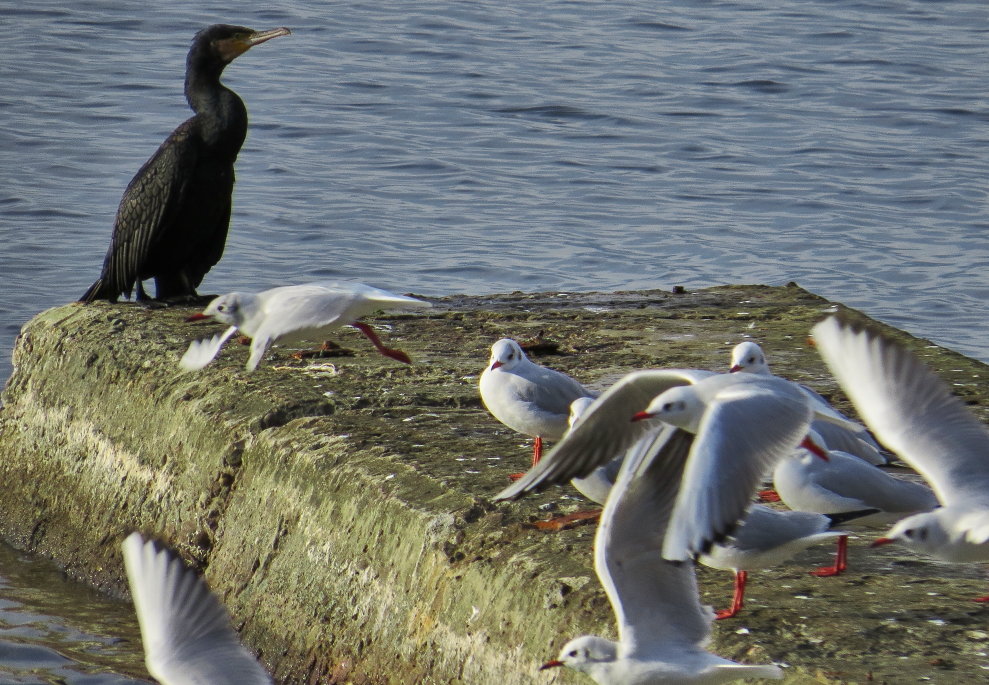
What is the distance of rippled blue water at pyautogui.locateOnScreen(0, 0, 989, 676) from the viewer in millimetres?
11492

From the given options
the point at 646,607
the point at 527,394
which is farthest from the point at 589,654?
the point at 527,394

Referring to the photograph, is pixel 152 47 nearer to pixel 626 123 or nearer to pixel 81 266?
pixel 626 123

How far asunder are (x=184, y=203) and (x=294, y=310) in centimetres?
311

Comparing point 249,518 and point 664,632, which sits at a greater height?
point 664,632

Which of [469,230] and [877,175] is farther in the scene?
[877,175]

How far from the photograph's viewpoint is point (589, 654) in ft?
11.4

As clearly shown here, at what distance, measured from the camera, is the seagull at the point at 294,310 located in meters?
4.98

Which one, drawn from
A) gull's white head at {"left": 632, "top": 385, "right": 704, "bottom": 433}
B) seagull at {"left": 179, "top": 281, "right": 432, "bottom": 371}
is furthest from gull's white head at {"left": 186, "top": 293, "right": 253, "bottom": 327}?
gull's white head at {"left": 632, "top": 385, "right": 704, "bottom": 433}

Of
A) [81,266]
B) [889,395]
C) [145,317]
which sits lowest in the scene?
[81,266]

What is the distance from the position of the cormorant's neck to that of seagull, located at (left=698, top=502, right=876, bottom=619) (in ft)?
15.9

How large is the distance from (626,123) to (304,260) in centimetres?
488

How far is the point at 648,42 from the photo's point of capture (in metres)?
18.7

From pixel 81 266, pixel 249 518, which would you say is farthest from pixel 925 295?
pixel 249 518

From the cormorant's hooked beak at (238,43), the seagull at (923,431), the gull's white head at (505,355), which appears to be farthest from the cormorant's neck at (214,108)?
the seagull at (923,431)
